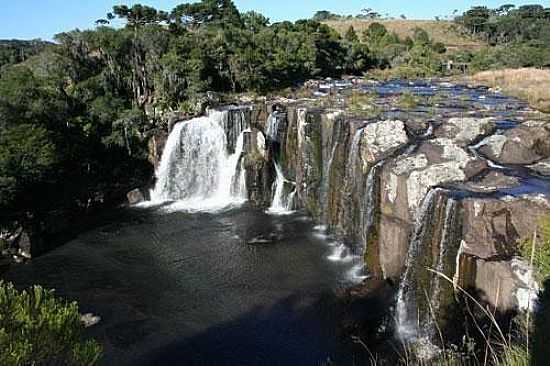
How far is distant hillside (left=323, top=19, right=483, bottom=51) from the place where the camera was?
301 feet

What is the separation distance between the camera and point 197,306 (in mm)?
17391

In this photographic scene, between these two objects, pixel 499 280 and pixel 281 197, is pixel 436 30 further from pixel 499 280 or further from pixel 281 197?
pixel 499 280

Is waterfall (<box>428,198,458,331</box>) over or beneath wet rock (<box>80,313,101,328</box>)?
over

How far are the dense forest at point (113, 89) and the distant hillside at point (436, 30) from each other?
3249 centimetres

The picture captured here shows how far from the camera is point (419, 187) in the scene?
16.8 metres

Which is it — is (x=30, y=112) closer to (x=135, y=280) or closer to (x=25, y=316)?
(x=135, y=280)

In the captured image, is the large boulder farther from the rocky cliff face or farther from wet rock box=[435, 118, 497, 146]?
wet rock box=[435, 118, 497, 146]

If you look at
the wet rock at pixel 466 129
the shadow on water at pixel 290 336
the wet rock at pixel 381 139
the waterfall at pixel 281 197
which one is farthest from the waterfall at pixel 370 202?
the waterfall at pixel 281 197

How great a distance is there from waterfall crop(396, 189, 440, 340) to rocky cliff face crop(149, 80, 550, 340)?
3cm

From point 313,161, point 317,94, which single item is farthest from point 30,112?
point 317,94

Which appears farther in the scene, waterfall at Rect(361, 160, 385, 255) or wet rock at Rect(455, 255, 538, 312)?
waterfall at Rect(361, 160, 385, 255)

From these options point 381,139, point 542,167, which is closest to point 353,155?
point 381,139

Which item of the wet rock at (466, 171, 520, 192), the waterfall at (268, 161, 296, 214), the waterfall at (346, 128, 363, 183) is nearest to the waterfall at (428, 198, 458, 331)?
the wet rock at (466, 171, 520, 192)

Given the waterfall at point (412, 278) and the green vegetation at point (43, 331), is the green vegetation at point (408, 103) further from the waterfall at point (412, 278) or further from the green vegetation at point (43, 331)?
the green vegetation at point (43, 331)
